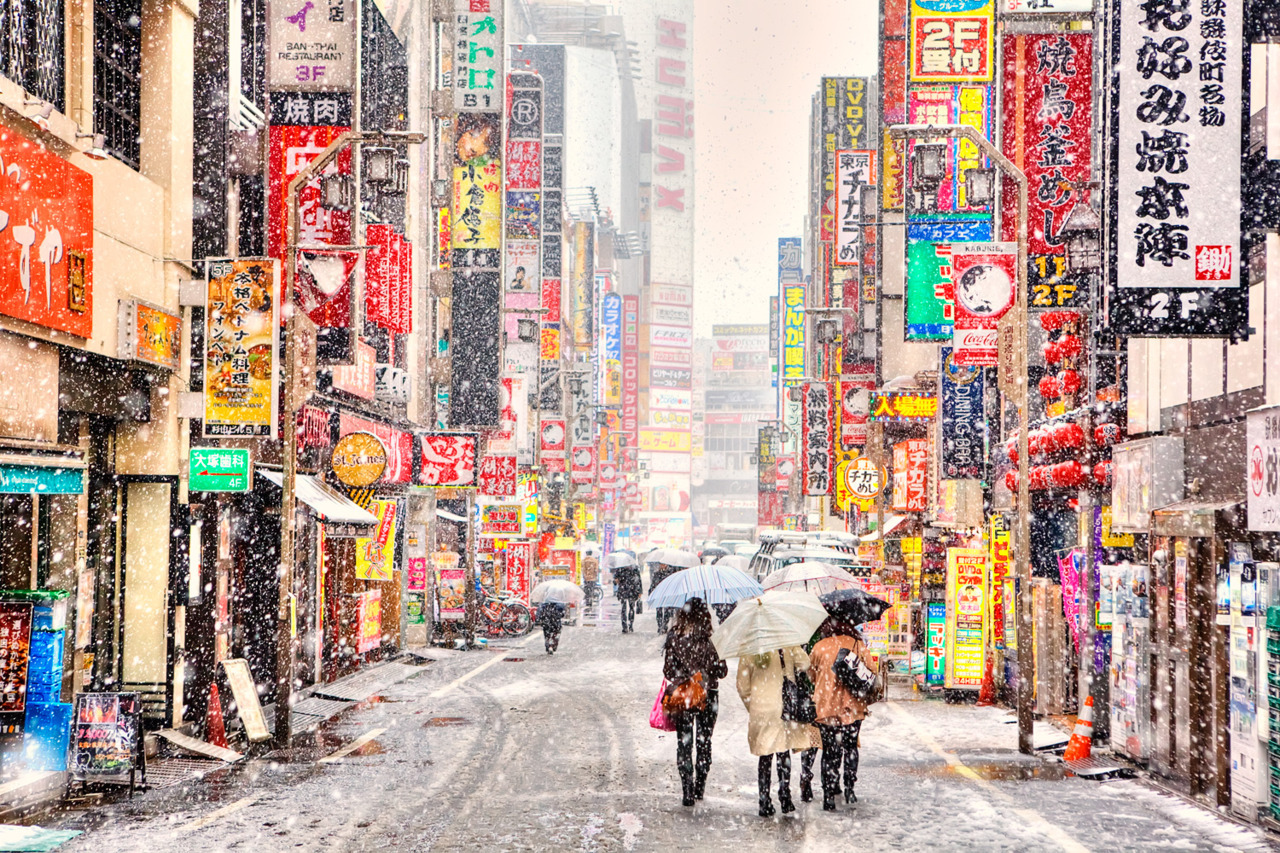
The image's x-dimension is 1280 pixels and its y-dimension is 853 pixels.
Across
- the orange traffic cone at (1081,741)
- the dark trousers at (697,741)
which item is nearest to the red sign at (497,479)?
the orange traffic cone at (1081,741)

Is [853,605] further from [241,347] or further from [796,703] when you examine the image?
[241,347]

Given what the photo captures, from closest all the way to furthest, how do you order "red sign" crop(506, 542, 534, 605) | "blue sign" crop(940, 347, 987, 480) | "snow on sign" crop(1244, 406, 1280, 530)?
1. "snow on sign" crop(1244, 406, 1280, 530)
2. "blue sign" crop(940, 347, 987, 480)
3. "red sign" crop(506, 542, 534, 605)

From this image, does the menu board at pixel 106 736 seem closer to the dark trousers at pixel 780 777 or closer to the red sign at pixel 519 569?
the dark trousers at pixel 780 777

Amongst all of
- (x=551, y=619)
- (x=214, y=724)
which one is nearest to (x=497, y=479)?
(x=551, y=619)

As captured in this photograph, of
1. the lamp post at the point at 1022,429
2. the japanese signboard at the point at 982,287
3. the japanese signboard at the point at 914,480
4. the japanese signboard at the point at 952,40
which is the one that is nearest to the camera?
the lamp post at the point at 1022,429

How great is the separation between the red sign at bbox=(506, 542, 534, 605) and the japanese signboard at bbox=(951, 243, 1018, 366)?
20461mm

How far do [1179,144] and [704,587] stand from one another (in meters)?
6.86

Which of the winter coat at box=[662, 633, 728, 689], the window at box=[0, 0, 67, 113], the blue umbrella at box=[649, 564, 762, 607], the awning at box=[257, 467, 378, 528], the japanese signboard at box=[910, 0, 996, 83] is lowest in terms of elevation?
the winter coat at box=[662, 633, 728, 689]

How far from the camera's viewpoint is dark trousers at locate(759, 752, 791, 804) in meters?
11.8

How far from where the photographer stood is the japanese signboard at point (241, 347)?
53.1ft

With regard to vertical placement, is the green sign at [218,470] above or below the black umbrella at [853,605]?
above

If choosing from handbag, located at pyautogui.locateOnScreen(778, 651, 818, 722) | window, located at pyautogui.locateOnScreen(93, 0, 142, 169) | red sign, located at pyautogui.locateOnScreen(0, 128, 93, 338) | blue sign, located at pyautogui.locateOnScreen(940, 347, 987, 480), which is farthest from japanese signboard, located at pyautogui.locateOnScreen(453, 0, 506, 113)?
handbag, located at pyautogui.locateOnScreen(778, 651, 818, 722)

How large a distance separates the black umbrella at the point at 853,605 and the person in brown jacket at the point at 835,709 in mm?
261

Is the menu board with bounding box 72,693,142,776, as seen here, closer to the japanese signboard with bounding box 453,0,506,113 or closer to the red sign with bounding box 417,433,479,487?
the red sign with bounding box 417,433,479,487
